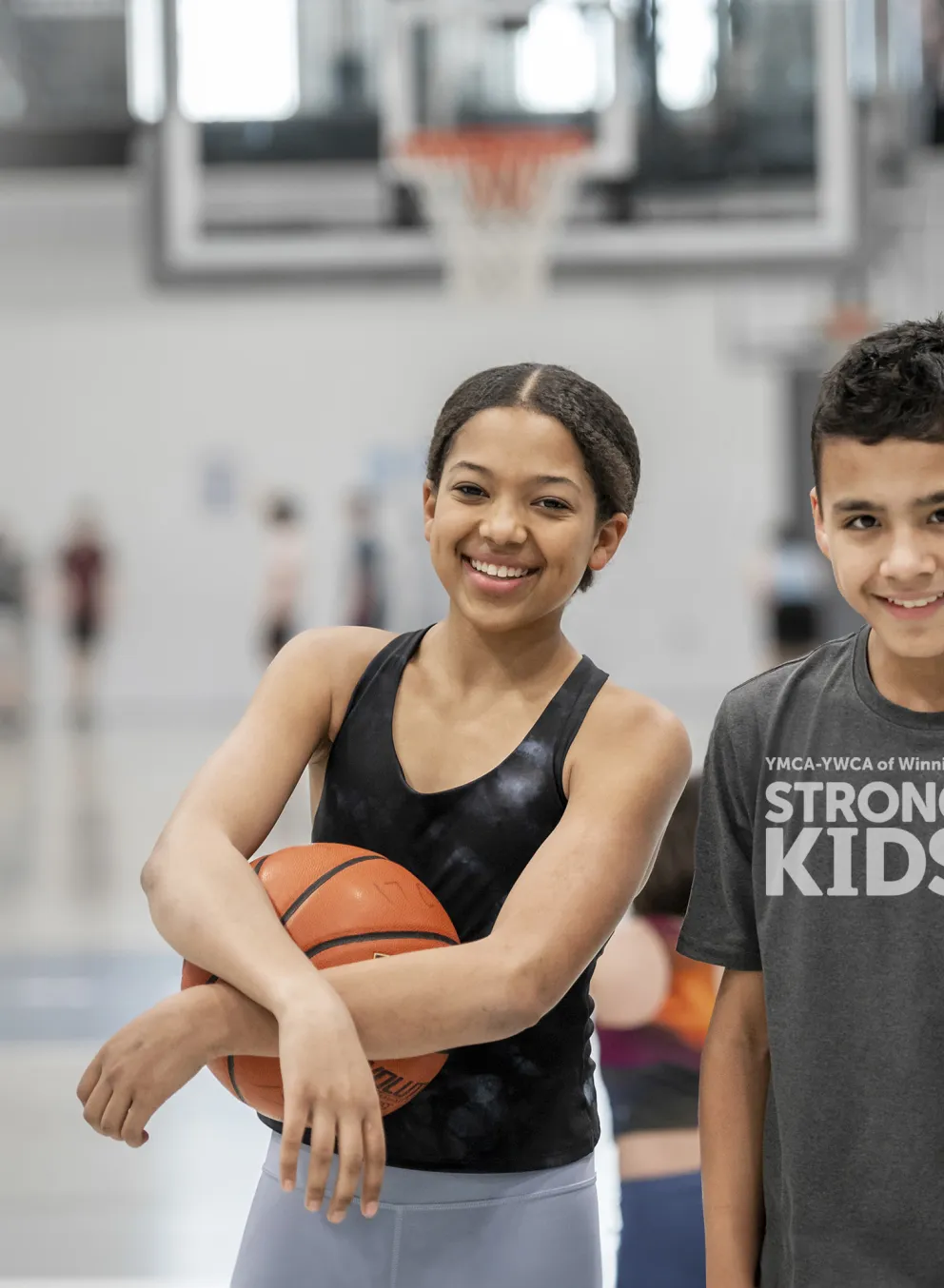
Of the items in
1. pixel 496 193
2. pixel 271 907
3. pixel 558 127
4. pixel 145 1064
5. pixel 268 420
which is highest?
pixel 558 127

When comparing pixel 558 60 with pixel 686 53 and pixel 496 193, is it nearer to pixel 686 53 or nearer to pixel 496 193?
pixel 496 193

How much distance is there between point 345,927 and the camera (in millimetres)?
1601

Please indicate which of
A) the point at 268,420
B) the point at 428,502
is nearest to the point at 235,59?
the point at 268,420

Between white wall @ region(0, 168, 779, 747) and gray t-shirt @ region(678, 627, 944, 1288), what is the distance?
519 inches

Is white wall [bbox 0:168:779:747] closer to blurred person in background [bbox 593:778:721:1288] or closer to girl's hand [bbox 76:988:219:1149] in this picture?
blurred person in background [bbox 593:778:721:1288]

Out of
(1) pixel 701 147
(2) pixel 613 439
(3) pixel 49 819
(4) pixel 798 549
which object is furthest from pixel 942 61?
(2) pixel 613 439

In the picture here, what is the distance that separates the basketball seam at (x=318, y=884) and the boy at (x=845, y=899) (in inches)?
13.8

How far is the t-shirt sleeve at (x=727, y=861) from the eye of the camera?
5.28 ft

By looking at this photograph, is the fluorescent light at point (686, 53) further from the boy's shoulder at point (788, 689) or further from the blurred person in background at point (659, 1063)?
the boy's shoulder at point (788, 689)

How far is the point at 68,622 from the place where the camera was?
1427cm

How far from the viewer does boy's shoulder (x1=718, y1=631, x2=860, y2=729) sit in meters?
1.61

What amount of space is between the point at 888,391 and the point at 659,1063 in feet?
4.30

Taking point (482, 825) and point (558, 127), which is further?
point (558, 127)

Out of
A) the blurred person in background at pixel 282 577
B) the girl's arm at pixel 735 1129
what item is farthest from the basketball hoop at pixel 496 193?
the girl's arm at pixel 735 1129
